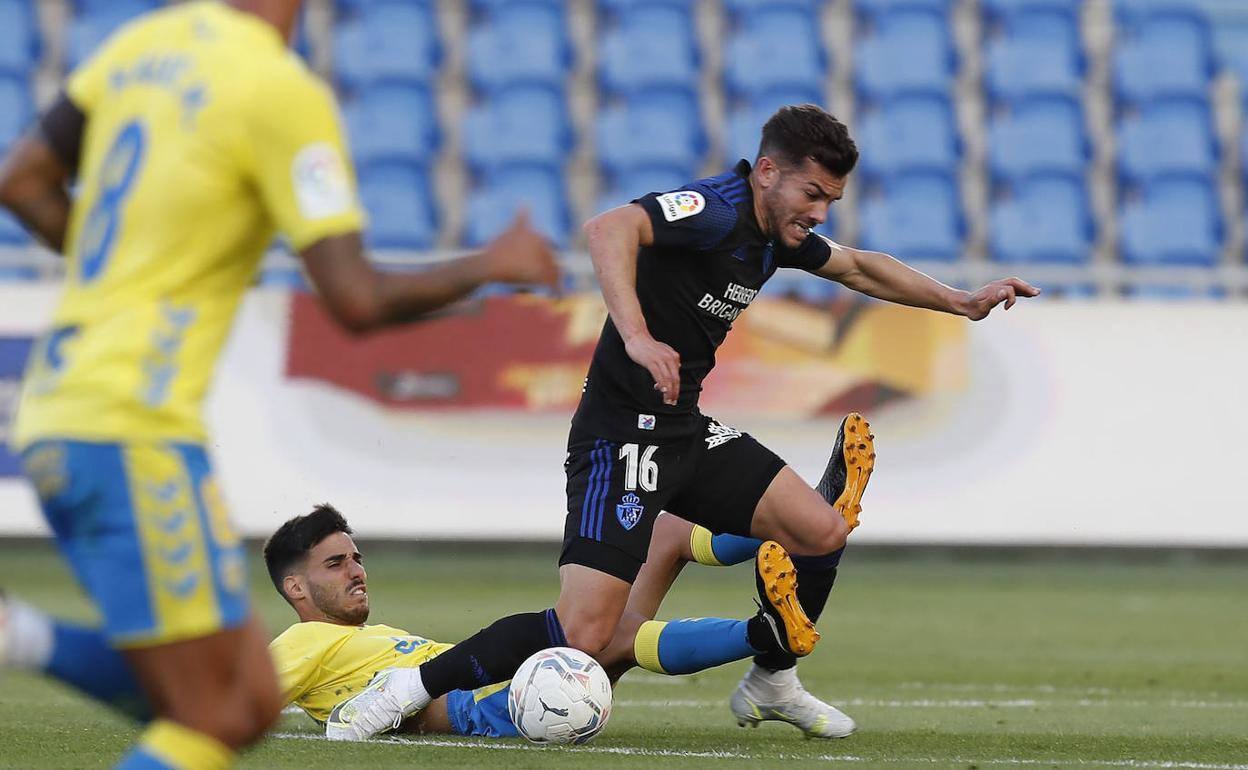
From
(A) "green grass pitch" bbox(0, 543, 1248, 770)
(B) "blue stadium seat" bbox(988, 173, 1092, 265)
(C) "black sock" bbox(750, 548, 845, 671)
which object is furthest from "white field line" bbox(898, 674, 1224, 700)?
(B) "blue stadium seat" bbox(988, 173, 1092, 265)

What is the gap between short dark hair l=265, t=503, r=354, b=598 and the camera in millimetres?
6410

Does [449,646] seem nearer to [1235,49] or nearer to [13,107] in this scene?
[13,107]

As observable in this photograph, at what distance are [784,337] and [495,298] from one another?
80.0 inches

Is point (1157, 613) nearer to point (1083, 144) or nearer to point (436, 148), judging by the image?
point (1083, 144)

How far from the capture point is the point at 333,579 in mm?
6426

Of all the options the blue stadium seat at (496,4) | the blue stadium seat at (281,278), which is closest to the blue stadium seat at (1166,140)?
the blue stadium seat at (496,4)

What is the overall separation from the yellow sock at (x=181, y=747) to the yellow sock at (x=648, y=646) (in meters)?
3.07

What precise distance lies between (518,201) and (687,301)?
31.5ft

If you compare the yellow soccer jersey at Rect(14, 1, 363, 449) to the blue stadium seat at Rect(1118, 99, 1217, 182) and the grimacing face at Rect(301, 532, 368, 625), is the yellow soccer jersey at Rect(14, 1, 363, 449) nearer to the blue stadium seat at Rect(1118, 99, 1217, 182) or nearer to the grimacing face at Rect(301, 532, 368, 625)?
the grimacing face at Rect(301, 532, 368, 625)

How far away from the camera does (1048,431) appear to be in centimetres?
1339

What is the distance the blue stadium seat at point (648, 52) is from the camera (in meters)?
16.7

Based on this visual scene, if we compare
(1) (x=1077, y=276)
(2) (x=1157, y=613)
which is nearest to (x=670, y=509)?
(2) (x=1157, y=613)

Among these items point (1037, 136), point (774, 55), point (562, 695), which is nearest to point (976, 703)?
point (562, 695)

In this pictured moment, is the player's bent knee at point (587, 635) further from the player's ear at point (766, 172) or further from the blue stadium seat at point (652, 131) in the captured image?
the blue stadium seat at point (652, 131)
